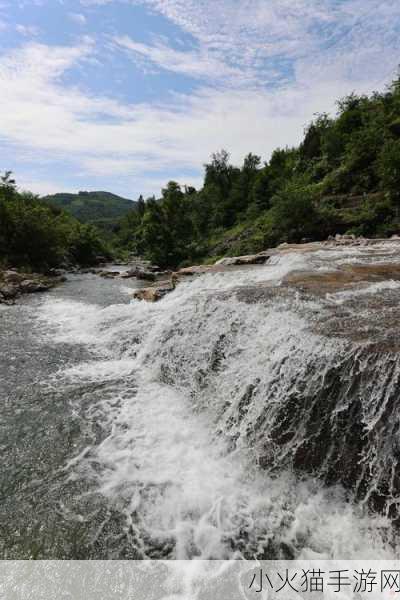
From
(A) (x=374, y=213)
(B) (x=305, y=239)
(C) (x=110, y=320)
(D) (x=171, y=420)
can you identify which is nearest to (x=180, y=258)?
(B) (x=305, y=239)

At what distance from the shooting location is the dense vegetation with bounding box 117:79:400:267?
70.6 ft

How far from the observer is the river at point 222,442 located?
349 cm

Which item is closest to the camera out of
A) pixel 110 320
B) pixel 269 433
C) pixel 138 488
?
pixel 138 488

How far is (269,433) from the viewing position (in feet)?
14.9

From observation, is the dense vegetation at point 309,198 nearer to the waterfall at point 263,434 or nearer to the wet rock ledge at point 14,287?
the wet rock ledge at point 14,287

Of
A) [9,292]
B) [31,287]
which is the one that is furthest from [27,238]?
[9,292]

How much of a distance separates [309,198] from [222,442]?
2257 cm

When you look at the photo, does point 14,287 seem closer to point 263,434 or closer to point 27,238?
point 27,238

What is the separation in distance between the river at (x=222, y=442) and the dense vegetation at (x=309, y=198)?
16.7 meters

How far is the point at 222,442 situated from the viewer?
4.93 meters

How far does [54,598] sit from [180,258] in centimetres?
3031

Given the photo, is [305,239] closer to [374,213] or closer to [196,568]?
[374,213]

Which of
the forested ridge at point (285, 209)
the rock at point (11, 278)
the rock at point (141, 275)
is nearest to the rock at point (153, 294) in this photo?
the rock at point (11, 278)

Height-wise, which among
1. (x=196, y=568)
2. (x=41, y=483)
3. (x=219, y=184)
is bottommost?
(x=196, y=568)
